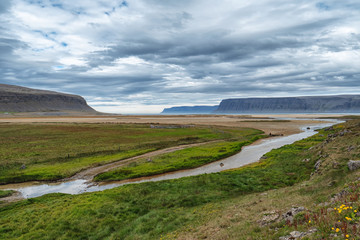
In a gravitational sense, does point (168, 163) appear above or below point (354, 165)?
below

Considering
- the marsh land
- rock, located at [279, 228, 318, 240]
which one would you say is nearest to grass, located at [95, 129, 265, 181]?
the marsh land

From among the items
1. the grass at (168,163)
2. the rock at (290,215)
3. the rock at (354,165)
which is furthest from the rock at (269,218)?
the grass at (168,163)

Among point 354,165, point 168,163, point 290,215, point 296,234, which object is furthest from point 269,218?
point 168,163

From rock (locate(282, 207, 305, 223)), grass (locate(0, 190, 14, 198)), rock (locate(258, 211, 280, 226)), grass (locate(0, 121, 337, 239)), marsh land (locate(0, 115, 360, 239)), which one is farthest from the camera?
grass (locate(0, 190, 14, 198))

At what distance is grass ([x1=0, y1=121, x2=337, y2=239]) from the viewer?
16.0m

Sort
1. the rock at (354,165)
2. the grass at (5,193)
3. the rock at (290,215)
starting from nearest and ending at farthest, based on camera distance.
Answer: the rock at (290,215) < the rock at (354,165) < the grass at (5,193)

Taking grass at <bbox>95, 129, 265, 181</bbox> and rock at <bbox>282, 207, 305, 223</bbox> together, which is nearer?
rock at <bbox>282, 207, 305, 223</bbox>

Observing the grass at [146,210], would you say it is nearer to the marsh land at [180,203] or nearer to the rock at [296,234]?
the marsh land at [180,203]

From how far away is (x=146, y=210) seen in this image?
20.1 m

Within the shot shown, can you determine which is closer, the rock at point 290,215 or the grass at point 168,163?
the rock at point 290,215

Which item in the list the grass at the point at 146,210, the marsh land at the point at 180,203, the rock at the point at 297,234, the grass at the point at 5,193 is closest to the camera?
the rock at the point at 297,234

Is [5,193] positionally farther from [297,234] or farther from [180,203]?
[297,234]

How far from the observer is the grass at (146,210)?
52.5 ft

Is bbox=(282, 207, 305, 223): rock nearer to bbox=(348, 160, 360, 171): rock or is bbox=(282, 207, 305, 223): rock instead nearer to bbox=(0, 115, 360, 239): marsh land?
bbox=(0, 115, 360, 239): marsh land
